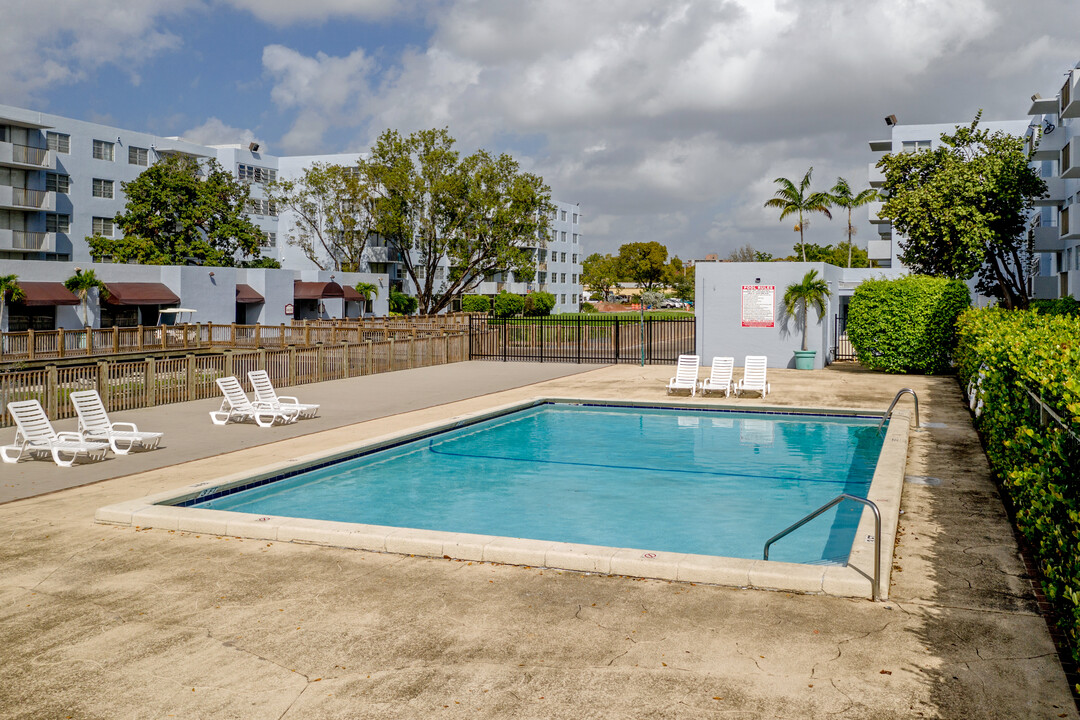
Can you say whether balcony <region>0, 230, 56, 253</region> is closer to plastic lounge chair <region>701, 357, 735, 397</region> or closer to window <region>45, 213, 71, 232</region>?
window <region>45, 213, 71, 232</region>

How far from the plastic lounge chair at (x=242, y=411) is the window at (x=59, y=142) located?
54.7 meters

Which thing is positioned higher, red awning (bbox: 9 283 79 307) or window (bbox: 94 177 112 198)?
window (bbox: 94 177 112 198)

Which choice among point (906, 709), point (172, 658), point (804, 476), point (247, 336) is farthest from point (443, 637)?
point (247, 336)

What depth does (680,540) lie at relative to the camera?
11227 millimetres

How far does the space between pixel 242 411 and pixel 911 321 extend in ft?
65.0

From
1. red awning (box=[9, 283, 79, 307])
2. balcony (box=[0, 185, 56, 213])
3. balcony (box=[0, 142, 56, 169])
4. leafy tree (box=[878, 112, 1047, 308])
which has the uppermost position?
balcony (box=[0, 142, 56, 169])

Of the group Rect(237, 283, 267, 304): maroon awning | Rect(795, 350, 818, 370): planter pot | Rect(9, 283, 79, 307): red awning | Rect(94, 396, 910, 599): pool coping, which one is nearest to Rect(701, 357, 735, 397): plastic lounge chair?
Rect(795, 350, 818, 370): planter pot

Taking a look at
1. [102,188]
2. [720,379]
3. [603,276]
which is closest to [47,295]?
[102,188]

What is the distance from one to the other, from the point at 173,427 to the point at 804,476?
38.7 ft

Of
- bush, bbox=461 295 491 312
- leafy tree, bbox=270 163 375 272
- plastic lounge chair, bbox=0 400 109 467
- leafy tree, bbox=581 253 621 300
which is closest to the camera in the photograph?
plastic lounge chair, bbox=0 400 109 467

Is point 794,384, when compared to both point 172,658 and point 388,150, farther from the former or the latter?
point 388,150

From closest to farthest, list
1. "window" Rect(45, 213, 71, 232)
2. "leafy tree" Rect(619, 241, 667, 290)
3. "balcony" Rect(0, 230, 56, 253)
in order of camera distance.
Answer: "balcony" Rect(0, 230, 56, 253) → "window" Rect(45, 213, 71, 232) → "leafy tree" Rect(619, 241, 667, 290)

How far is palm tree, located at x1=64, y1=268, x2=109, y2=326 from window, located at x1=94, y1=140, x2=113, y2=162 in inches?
975

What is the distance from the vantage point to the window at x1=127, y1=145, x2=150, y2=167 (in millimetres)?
69188
